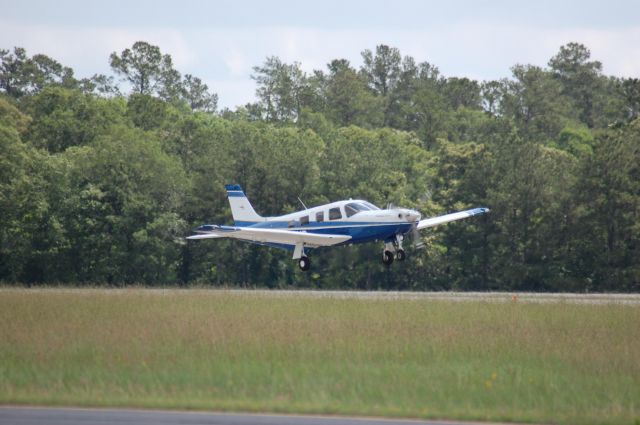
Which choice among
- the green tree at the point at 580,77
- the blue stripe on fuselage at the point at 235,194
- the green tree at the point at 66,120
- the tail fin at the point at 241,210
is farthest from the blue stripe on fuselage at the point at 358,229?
the green tree at the point at 580,77

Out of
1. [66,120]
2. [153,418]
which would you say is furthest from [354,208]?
[66,120]

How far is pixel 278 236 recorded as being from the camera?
43.4m

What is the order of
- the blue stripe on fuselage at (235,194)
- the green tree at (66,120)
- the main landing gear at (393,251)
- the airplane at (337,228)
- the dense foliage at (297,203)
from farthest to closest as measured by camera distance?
the green tree at (66,120) < the dense foliage at (297,203) < the blue stripe on fuselage at (235,194) < the main landing gear at (393,251) < the airplane at (337,228)

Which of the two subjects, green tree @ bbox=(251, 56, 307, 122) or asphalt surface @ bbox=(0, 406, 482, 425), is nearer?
asphalt surface @ bbox=(0, 406, 482, 425)

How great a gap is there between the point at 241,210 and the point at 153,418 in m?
30.0

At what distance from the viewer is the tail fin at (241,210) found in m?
47.0

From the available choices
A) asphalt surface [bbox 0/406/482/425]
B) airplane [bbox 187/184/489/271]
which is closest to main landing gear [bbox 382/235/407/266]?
airplane [bbox 187/184/489/271]

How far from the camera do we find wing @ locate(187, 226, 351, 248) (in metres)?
42.1

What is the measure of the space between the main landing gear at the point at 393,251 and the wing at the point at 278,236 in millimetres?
1451

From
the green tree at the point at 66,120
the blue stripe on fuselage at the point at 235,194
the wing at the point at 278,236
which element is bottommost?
the wing at the point at 278,236

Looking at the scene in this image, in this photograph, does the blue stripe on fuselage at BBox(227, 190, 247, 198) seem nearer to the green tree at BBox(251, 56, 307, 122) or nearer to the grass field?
the grass field

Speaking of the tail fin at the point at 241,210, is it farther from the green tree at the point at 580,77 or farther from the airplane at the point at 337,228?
the green tree at the point at 580,77

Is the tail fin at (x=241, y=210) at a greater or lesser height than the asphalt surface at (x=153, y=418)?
greater

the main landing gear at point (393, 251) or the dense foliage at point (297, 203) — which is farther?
the dense foliage at point (297, 203)
